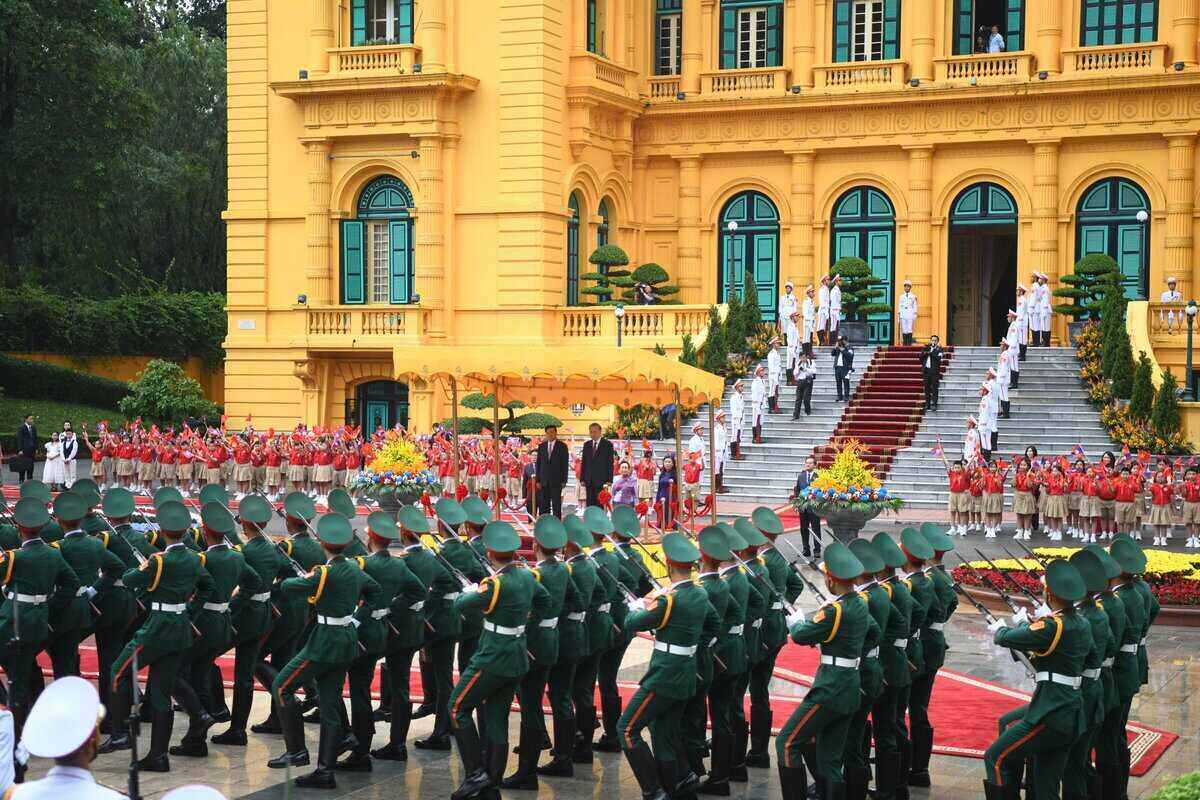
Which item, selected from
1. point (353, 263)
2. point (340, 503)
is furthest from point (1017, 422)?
point (340, 503)

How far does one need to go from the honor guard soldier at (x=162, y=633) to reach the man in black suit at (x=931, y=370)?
23.3m

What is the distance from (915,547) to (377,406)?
2758 cm

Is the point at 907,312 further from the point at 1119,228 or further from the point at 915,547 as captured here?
the point at 915,547

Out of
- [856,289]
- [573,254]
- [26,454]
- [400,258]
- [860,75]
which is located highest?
[860,75]

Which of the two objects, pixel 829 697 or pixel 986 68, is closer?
pixel 829 697

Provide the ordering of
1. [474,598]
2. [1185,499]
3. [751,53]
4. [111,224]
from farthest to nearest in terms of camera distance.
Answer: [111,224], [751,53], [1185,499], [474,598]

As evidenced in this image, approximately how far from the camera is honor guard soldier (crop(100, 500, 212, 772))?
13016 millimetres

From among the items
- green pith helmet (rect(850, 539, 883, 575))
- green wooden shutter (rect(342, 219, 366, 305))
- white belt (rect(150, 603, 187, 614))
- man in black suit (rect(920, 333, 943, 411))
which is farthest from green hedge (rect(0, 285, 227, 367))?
green pith helmet (rect(850, 539, 883, 575))

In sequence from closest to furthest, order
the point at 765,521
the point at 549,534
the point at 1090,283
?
the point at 549,534, the point at 765,521, the point at 1090,283

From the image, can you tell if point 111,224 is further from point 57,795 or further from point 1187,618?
point 57,795

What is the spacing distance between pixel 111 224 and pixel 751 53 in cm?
2201

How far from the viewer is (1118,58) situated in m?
38.5

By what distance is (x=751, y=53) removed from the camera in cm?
4200

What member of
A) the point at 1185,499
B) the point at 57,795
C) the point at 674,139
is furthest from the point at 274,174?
the point at 57,795
